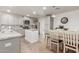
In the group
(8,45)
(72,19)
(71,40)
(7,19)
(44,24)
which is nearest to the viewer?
(8,45)

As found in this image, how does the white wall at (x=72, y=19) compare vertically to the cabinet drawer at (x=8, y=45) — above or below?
above

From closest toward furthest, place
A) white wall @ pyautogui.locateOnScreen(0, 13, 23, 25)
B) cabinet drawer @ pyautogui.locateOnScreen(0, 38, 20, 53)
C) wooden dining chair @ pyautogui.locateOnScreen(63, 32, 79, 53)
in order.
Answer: cabinet drawer @ pyautogui.locateOnScreen(0, 38, 20, 53) → wooden dining chair @ pyautogui.locateOnScreen(63, 32, 79, 53) → white wall @ pyautogui.locateOnScreen(0, 13, 23, 25)

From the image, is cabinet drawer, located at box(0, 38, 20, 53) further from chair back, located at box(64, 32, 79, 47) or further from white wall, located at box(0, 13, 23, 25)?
chair back, located at box(64, 32, 79, 47)

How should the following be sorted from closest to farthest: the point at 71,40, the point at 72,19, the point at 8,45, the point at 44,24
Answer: the point at 8,45 → the point at 71,40 → the point at 72,19 → the point at 44,24

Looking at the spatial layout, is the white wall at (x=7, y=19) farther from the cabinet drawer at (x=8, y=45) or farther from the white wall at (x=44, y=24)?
the white wall at (x=44, y=24)

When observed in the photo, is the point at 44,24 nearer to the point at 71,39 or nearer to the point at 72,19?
the point at 72,19

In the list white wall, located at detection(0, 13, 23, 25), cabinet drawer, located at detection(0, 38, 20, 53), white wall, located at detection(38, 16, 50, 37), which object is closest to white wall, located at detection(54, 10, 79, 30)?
white wall, located at detection(38, 16, 50, 37)

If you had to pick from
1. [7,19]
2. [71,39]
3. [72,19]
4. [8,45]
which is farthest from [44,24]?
[8,45]

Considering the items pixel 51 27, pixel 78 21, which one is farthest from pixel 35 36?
pixel 78 21

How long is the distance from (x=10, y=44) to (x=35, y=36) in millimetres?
3012

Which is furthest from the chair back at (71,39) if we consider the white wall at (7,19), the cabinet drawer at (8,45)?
the white wall at (7,19)

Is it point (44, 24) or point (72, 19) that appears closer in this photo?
point (72, 19)

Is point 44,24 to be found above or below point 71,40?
above
